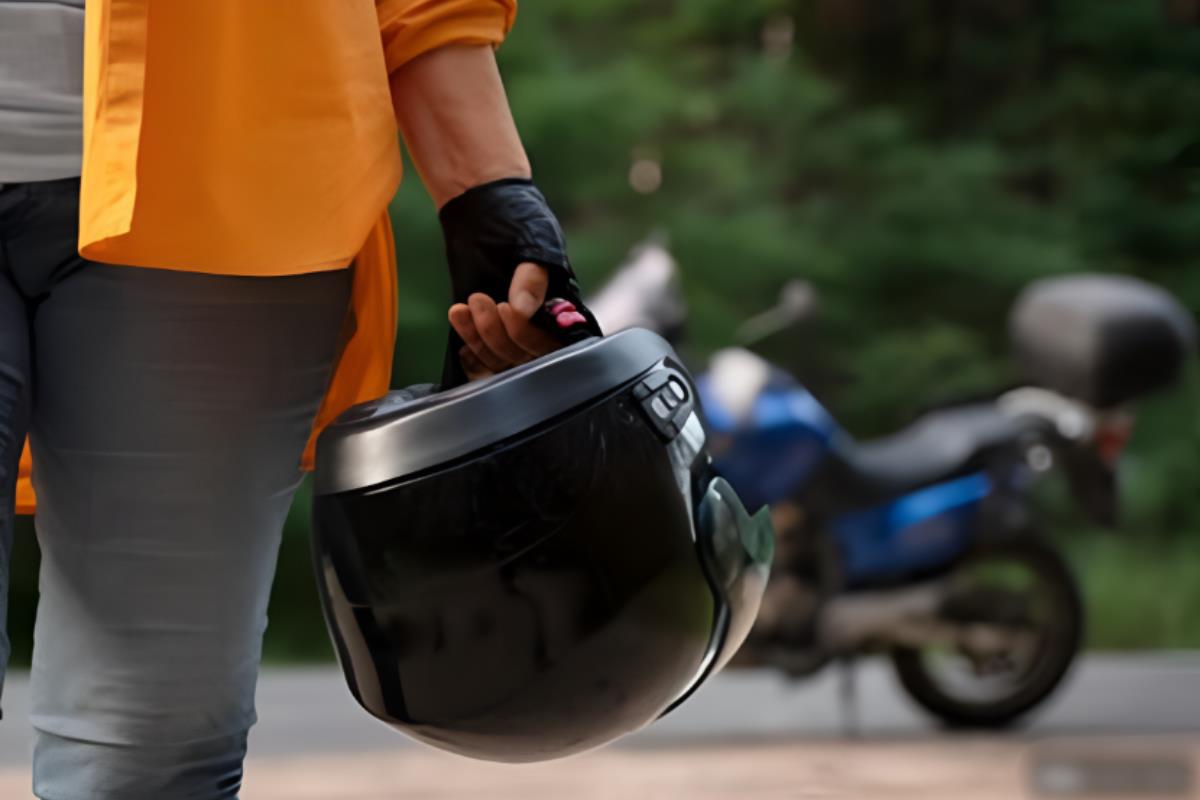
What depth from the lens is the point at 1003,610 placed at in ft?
13.6

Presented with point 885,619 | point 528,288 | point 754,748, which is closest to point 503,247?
point 528,288

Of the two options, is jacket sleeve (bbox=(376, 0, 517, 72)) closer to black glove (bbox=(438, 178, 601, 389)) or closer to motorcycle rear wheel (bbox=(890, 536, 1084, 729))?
black glove (bbox=(438, 178, 601, 389))

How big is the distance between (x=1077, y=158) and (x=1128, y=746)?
116 inches

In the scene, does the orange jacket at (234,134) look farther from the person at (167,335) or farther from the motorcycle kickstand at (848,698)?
the motorcycle kickstand at (848,698)

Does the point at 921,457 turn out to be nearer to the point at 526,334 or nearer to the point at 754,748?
the point at 754,748

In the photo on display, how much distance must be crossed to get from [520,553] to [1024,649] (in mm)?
3256

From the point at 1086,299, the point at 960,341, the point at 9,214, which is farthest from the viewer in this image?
the point at 960,341

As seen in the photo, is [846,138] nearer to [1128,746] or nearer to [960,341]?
[960,341]

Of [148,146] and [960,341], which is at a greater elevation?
[148,146]

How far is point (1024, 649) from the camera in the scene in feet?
13.6

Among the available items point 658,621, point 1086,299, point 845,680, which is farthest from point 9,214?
point 1086,299

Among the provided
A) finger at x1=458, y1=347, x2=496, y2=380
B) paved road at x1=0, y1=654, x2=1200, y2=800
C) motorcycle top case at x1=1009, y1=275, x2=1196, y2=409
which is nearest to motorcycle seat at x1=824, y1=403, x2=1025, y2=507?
motorcycle top case at x1=1009, y1=275, x2=1196, y2=409

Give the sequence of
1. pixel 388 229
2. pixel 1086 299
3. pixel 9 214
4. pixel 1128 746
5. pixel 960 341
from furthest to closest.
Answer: pixel 960 341 → pixel 1086 299 → pixel 1128 746 → pixel 388 229 → pixel 9 214

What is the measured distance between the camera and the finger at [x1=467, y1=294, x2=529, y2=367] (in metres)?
1.23
